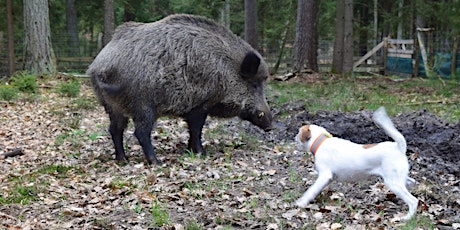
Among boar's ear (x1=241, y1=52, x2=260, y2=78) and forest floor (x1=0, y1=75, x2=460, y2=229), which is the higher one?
boar's ear (x1=241, y1=52, x2=260, y2=78)

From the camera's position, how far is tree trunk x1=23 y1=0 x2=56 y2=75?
14.5 meters

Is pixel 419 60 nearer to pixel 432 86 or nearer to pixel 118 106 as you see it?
pixel 432 86

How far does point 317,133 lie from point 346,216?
0.78m

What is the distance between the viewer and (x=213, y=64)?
714cm

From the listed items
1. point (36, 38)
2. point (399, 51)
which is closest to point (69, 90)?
point (36, 38)

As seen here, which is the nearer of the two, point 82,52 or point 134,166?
point 134,166

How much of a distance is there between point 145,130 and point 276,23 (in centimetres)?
1876

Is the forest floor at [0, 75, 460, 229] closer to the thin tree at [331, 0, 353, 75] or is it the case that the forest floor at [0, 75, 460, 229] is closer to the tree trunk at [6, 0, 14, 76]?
the thin tree at [331, 0, 353, 75]

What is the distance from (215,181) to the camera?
19.1 feet

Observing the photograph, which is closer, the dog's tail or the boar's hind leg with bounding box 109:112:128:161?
the dog's tail

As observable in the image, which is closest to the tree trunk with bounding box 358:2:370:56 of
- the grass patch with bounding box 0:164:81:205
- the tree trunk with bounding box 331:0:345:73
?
the tree trunk with bounding box 331:0:345:73

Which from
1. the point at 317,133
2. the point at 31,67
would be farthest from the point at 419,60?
the point at 317,133

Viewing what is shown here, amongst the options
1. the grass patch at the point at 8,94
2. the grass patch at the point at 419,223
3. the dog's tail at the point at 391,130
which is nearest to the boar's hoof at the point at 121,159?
the dog's tail at the point at 391,130

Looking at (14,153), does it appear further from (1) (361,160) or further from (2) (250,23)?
(2) (250,23)
